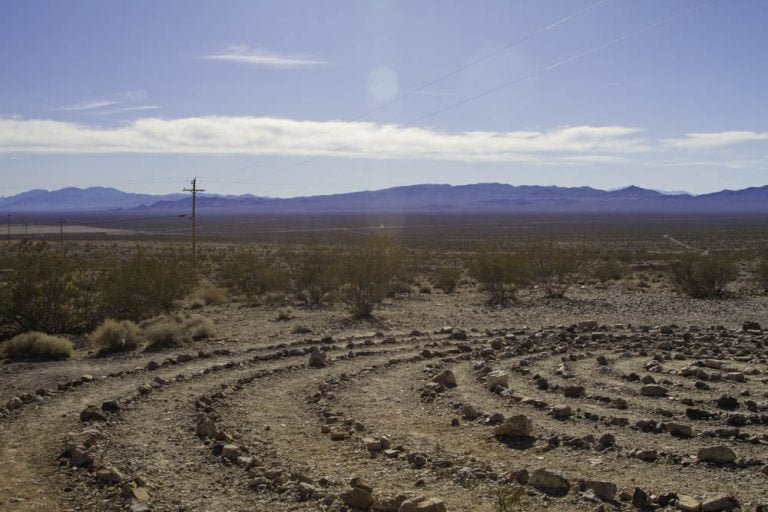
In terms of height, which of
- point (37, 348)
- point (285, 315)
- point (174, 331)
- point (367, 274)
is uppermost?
point (367, 274)

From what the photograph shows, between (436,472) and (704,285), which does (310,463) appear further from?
(704,285)

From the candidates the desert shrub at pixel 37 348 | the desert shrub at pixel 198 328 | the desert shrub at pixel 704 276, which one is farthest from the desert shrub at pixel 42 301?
the desert shrub at pixel 704 276

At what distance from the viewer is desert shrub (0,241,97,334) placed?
2080 cm

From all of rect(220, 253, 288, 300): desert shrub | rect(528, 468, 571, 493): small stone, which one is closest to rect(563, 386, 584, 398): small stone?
rect(528, 468, 571, 493): small stone

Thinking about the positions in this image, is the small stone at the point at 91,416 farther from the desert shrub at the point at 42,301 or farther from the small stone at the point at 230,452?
the desert shrub at the point at 42,301

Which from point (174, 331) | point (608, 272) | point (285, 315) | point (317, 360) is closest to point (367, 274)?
point (285, 315)

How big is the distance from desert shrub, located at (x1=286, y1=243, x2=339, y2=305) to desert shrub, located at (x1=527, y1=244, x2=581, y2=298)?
8.48 metres

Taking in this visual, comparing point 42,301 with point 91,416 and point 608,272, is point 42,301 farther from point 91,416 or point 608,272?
point 608,272

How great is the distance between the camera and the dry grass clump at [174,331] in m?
19.0

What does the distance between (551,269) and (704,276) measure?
19.8 ft

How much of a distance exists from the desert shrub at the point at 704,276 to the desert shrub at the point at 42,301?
22.3 m

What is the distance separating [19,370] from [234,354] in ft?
14.5

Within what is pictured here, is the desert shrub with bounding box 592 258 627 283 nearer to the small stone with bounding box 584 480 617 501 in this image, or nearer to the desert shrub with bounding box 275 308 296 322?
the desert shrub with bounding box 275 308 296 322

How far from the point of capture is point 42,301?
68.8 feet
